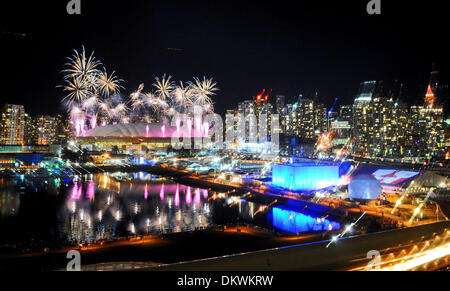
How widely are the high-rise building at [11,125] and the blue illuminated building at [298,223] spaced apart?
215ft

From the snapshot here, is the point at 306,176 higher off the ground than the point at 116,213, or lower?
higher

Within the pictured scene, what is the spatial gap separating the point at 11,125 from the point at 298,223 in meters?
69.3

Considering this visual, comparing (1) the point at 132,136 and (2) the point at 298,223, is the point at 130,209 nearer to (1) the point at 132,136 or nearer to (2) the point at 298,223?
(2) the point at 298,223

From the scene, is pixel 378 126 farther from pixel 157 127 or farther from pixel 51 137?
pixel 51 137

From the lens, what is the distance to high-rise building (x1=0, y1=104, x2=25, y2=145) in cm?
6775

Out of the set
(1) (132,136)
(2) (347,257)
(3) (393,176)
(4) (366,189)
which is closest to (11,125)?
(1) (132,136)

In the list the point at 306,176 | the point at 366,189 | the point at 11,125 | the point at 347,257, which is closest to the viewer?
the point at 347,257

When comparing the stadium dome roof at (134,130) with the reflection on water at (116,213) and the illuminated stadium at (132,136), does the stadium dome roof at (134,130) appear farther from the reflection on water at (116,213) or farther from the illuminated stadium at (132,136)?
the reflection on water at (116,213)

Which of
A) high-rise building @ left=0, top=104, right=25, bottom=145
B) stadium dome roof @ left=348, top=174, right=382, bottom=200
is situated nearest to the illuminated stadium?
high-rise building @ left=0, top=104, right=25, bottom=145

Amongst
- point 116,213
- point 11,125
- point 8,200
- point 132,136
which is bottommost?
point 116,213

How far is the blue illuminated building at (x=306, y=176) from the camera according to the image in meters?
26.0

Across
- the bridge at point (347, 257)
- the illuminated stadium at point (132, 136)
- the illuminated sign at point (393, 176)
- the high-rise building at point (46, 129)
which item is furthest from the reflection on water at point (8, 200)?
the high-rise building at point (46, 129)

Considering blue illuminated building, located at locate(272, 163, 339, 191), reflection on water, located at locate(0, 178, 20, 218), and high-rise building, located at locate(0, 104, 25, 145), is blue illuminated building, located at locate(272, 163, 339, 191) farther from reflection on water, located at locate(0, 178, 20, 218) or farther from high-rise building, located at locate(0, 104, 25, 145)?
high-rise building, located at locate(0, 104, 25, 145)

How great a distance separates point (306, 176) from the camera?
1029 inches
